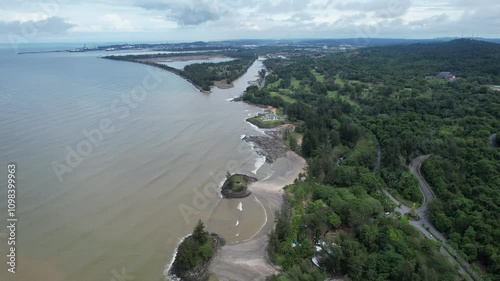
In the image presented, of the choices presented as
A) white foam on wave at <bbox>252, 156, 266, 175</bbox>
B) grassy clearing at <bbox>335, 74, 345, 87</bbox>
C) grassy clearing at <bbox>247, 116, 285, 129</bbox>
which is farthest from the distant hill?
white foam on wave at <bbox>252, 156, 266, 175</bbox>

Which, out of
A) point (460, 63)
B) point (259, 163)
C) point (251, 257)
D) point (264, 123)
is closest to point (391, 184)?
point (259, 163)

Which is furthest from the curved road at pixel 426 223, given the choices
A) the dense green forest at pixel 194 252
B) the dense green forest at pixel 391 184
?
the dense green forest at pixel 194 252

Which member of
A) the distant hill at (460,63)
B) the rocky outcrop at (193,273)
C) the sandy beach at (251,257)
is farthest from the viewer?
the distant hill at (460,63)

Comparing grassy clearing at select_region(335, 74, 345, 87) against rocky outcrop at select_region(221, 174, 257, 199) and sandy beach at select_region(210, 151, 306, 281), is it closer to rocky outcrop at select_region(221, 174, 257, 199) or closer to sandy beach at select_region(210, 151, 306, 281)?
rocky outcrop at select_region(221, 174, 257, 199)

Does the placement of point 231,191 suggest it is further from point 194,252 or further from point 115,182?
point 115,182

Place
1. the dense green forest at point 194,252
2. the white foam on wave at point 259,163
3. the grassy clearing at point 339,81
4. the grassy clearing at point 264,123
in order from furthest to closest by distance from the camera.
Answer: the grassy clearing at point 339,81, the grassy clearing at point 264,123, the white foam on wave at point 259,163, the dense green forest at point 194,252

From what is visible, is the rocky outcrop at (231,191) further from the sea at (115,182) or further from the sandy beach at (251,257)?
the sandy beach at (251,257)

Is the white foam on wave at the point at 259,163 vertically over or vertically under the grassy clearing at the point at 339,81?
under

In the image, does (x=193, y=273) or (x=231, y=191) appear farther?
(x=231, y=191)
